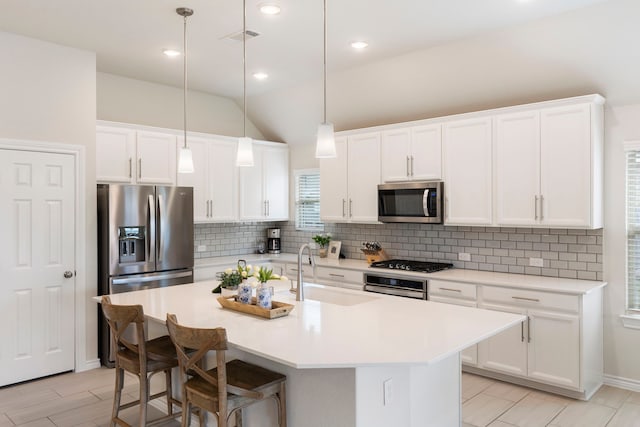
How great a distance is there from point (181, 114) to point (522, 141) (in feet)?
12.9

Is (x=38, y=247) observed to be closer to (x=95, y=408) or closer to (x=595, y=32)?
(x=95, y=408)

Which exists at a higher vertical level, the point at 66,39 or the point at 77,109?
the point at 66,39

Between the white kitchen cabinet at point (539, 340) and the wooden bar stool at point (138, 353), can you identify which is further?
the white kitchen cabinet at point (539, 340)

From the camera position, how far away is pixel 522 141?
168 inches

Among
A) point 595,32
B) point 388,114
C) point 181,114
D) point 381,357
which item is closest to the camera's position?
point 381,357

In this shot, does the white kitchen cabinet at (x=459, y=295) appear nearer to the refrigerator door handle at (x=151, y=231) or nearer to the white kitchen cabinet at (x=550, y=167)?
the white kitchen cabinet at (x=550, y=167)

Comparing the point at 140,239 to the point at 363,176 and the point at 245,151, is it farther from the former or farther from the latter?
the point at 363,176

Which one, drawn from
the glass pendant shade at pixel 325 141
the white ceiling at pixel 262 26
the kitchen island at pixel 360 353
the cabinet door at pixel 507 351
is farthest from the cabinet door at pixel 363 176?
the glass pendant shade at pixel 325 141

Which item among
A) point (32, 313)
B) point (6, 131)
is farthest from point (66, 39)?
point (32, 313)

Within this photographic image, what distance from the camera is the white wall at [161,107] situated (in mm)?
5324

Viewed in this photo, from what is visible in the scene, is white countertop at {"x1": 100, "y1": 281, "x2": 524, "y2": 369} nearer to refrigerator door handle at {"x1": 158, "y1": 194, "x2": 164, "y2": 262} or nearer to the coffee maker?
refrigerator door handle at {"x1": 158, "y1": 194, "x2": 164, "y2": 262}

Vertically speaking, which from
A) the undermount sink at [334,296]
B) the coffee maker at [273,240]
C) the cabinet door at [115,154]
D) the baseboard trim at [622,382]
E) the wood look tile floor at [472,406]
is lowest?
the wood look tile floor at [472,406]

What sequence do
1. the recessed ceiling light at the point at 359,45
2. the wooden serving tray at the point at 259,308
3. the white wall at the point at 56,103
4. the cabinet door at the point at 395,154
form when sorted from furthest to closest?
the cabinet door at the point at 395,154
the recessed ceiling light at the point at 359,45
the white wall at the point at 56,103
the wooden serving tray at the point at 259,308

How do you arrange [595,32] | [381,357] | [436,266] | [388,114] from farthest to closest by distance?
[388,114], [436,266], [595,32], [381,357]
